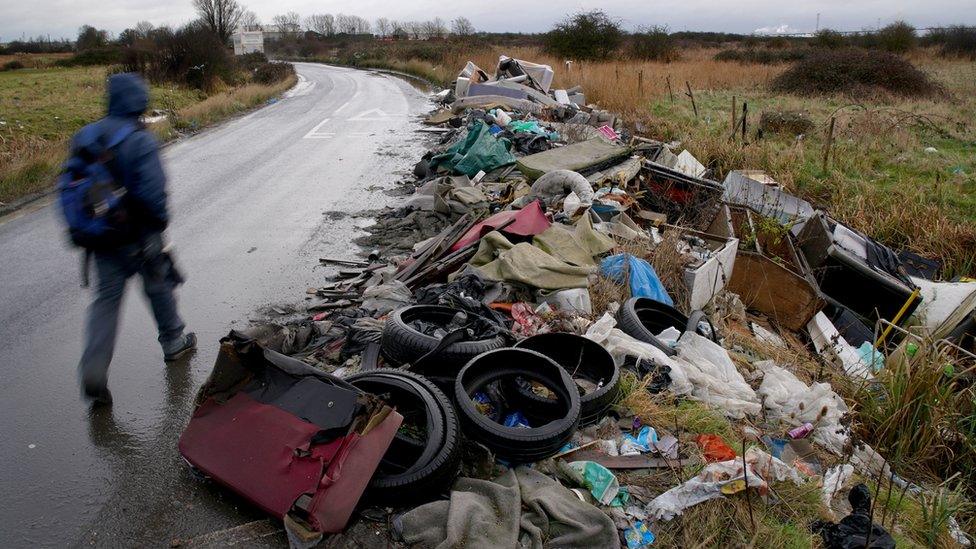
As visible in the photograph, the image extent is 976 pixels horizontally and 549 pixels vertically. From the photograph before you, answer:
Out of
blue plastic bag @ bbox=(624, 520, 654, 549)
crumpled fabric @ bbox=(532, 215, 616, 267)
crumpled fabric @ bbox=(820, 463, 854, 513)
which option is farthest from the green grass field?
crumpled fabric @ bbox=(820, 463, 854, 513)

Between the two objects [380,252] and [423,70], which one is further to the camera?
[423,70]

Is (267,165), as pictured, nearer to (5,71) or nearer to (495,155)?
(495,155)

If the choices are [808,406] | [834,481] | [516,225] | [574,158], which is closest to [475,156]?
[574,158]

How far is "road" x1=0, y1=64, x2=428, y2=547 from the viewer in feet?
10.7

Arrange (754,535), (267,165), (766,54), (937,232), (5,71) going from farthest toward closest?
(766,54)
(5,71)
(267,165)
(937,232)
(754,535)

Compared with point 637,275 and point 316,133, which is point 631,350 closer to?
point 637,275

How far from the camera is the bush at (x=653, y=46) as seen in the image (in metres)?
33.2

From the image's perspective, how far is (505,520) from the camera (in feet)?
9.88

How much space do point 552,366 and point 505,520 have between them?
3.71 ft

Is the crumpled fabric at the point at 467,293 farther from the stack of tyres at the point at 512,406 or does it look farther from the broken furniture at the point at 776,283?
the broken furniture at the point at 776,283

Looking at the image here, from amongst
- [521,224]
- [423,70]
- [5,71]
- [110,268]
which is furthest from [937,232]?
[5,71]

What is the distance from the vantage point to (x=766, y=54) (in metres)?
40.3

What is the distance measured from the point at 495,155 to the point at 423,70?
27.5 meters

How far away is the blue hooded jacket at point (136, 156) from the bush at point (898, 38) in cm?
4847
